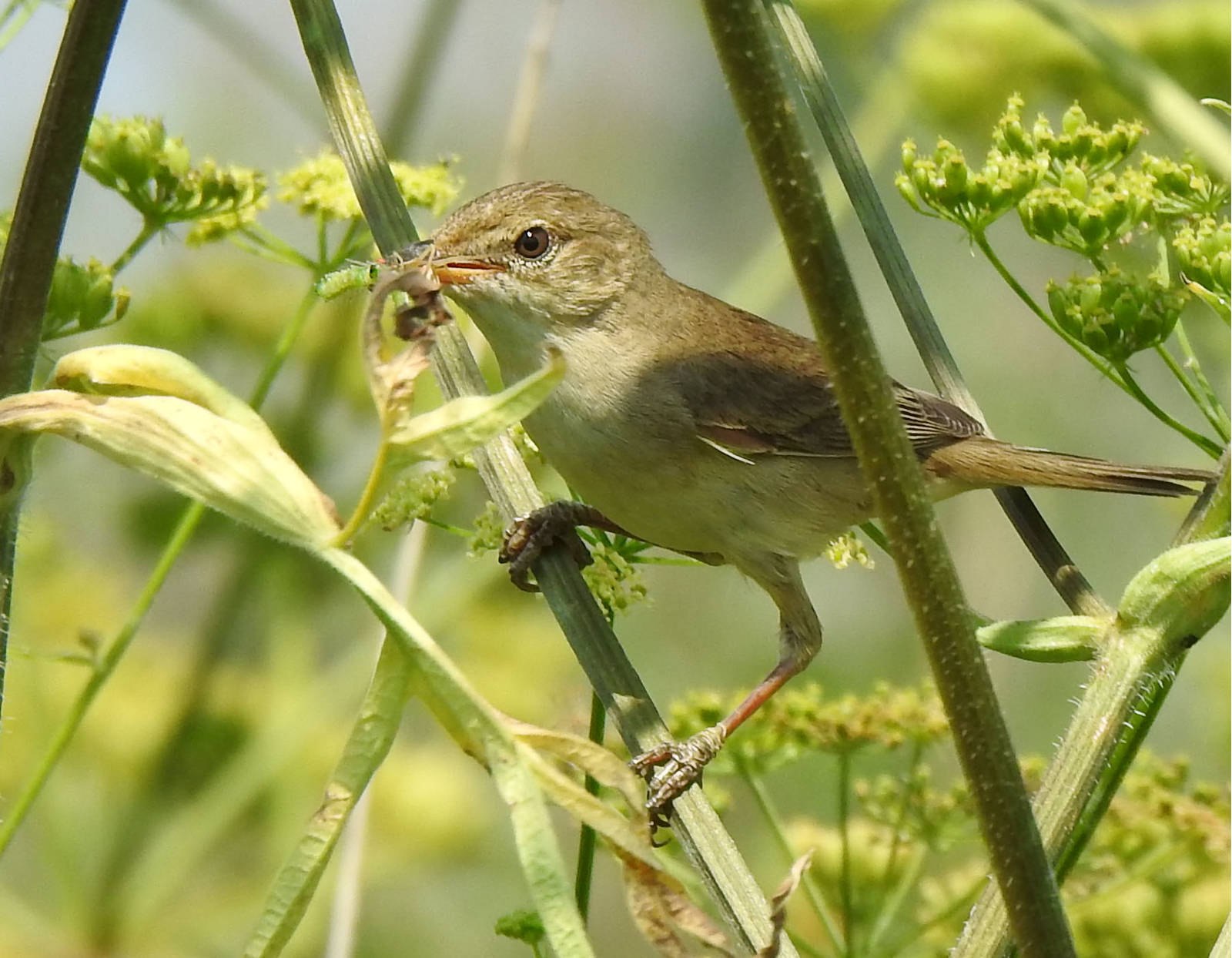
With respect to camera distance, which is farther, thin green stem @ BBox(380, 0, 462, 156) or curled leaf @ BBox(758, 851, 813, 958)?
thin green stem @ BBox(380, 0, 462, 156)

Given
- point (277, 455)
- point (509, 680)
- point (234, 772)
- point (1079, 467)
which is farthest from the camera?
point (509, 680)

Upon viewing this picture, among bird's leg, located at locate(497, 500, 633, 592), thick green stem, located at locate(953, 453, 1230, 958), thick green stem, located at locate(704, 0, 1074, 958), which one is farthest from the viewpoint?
bird's leg, located at locate(497, 500, 633, 592)

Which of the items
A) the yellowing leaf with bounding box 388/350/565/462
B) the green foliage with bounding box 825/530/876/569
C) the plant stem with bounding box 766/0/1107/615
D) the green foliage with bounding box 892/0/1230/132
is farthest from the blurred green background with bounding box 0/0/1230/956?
the yellowing leaf with bounding box 388/350/565/462

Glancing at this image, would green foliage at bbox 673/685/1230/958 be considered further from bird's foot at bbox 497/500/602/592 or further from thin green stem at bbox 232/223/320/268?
thin green stem at bbox 232/223/320/268

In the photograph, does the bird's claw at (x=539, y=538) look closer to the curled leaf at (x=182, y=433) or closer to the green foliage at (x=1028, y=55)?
the curled leaf at (x=182, y=433)

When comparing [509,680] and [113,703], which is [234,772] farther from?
[509,680]

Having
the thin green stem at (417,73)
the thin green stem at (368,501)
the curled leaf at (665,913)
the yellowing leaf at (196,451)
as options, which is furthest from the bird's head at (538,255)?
the curled leaf at (665,913)

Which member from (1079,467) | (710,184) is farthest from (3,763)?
(710,184)
